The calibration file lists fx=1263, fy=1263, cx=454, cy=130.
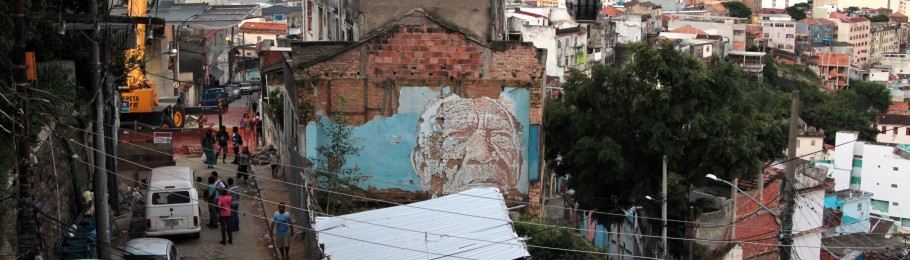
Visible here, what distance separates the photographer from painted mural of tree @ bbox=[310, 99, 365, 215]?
21.4 meters

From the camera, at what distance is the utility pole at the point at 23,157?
15.2m

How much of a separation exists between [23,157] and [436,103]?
8.69 metres

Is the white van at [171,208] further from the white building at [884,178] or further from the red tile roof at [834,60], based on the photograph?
the red tile roof at [834,60]

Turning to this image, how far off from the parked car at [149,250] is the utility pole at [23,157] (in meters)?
1.80

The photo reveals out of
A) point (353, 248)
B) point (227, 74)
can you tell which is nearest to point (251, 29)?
point (227, 74)

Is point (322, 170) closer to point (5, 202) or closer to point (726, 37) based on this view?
point (5, 202)

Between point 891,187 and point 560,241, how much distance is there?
59.4 m

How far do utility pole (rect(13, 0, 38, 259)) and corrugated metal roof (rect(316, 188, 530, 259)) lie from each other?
3.77 m

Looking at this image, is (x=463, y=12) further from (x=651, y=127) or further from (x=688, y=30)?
(x=688, y=30)

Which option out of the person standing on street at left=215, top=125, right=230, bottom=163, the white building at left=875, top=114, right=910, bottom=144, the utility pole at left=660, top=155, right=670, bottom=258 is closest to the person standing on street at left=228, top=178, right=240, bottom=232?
the person standing on street at left=215, top=125, right=230, bottom=163

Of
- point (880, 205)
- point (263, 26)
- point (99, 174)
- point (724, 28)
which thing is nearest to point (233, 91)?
point (263, 26)

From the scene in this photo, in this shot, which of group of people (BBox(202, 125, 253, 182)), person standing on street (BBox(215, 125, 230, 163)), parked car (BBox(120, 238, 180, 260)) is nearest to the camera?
parked car (BBox(120, 238, 180, 260))

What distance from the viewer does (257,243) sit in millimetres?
21234

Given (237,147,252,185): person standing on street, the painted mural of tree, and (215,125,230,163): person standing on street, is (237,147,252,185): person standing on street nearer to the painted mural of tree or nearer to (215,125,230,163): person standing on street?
(215,125,230,163): person standing on street
